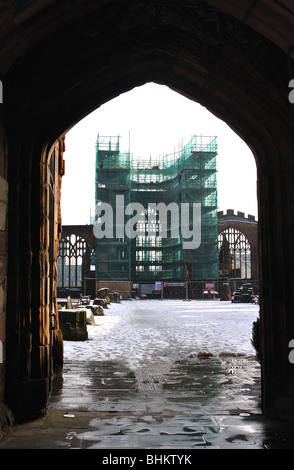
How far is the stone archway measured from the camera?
4469mm

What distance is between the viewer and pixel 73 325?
31.8 feet

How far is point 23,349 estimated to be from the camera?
452cm

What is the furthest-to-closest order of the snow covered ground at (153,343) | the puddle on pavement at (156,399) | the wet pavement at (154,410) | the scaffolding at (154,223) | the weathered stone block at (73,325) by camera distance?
the scaffolding at (154,223), the weathered stone block at (73,325), the snow covered ground at (153,343), the puddle on pavement at (156,399), the wet pavement at (154,410)

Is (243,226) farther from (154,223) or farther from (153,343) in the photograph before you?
(153,343)

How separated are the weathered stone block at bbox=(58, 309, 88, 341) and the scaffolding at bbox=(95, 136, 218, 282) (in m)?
29.3

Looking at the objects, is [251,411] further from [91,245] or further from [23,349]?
[91,245]

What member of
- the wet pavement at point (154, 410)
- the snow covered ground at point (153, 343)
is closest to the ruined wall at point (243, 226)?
the snow covered ground at point (153, 343)

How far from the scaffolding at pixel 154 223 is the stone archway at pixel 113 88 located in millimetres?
34334

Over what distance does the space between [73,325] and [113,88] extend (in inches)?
229

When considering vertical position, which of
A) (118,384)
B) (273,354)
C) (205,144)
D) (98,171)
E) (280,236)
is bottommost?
(118,384)

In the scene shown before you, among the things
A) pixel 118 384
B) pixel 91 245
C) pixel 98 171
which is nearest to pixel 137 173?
pixel 98 171

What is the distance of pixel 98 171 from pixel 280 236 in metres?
37.0

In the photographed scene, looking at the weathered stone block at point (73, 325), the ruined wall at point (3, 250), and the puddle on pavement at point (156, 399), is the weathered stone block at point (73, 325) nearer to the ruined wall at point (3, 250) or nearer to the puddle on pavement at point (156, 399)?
the puddle on pavement at point (156, 399)

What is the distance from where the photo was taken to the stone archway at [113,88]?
4.47 meters
